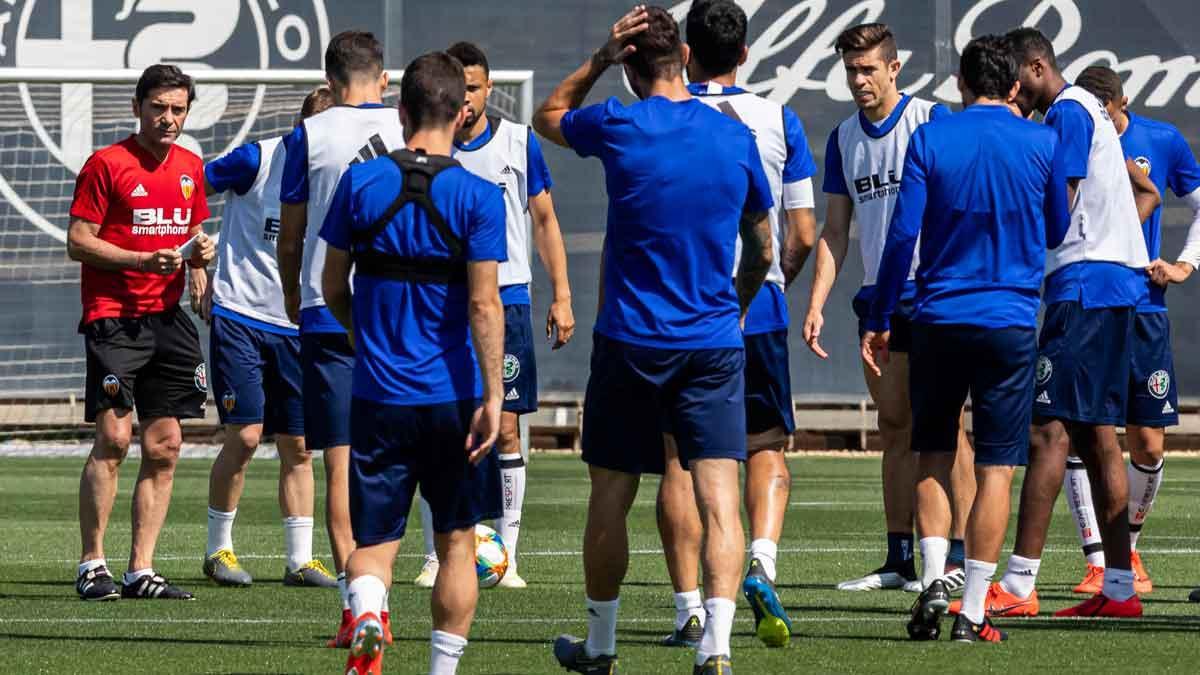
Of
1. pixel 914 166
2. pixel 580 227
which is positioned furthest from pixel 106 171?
pixel 580 227

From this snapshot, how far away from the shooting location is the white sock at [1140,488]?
33.1ft

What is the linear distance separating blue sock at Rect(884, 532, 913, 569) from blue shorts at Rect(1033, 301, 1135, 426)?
4.98 ft

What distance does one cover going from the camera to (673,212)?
673 centimetres

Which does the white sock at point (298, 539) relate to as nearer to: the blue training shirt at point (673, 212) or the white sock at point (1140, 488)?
the blue training shirt at point (673, 212)

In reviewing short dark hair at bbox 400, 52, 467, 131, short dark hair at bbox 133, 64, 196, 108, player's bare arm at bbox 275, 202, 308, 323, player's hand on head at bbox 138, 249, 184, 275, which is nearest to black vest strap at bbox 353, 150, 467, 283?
short dark hair at bbox 400, 52, 467, 131

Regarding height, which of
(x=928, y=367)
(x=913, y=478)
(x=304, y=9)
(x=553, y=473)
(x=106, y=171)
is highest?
(x=304, y=9)

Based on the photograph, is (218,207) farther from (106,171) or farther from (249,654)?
(249,654)

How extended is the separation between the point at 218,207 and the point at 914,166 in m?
14.5

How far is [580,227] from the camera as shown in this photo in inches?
806

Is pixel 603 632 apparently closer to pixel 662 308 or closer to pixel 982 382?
pixel 662 308

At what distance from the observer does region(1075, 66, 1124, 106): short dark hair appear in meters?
9.32

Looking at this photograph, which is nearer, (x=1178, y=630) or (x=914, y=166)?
(x=914, y=166)

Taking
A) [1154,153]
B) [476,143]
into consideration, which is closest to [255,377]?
[476,143]

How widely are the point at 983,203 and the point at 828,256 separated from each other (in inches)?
73.8
